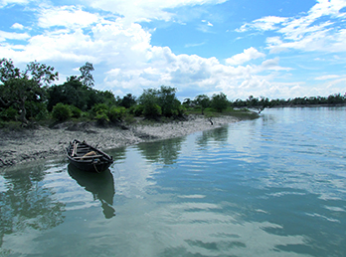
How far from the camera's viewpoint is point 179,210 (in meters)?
7.90

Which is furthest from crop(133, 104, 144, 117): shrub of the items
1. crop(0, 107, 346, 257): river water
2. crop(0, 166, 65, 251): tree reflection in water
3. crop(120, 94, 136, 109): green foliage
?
crop(0, 166, 65, 251): tree reflection in water

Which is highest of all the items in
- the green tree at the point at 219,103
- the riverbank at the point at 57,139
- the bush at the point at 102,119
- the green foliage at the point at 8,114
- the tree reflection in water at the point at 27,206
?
the green tree at the point at 219,103

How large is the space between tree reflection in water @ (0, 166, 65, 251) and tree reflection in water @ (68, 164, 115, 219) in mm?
1473

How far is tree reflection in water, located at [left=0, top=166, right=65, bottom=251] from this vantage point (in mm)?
7320

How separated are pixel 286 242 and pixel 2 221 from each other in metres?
9.29

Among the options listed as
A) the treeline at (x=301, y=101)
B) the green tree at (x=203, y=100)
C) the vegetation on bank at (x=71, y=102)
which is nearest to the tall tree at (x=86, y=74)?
the vegetation on bank at (x=71, y=102)

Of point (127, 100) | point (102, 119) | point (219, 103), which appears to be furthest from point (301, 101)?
point (102, 119)

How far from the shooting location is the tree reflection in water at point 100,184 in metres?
8.52

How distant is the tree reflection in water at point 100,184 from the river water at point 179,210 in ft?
0.17

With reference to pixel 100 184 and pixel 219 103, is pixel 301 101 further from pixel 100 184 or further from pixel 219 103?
pixel 100 184

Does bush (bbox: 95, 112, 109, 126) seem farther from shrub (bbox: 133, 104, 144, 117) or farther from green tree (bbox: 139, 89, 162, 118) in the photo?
shrub (bbox: 133, 104, 144, 117)

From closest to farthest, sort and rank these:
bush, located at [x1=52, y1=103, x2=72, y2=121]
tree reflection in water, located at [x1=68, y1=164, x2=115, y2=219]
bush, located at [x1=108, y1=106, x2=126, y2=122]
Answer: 1. tree reflection in water, located at [x1=68, y1=164, x2=115, y2=219]
2. bush, located at [x1=52, y1=103, x2=72, y2=121]
3. bush, located at [x1=108, y1=106, x2=126, y2=122]

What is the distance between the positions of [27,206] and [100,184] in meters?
3.17

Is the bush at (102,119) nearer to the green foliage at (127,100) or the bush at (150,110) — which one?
the bush at (150,110)
